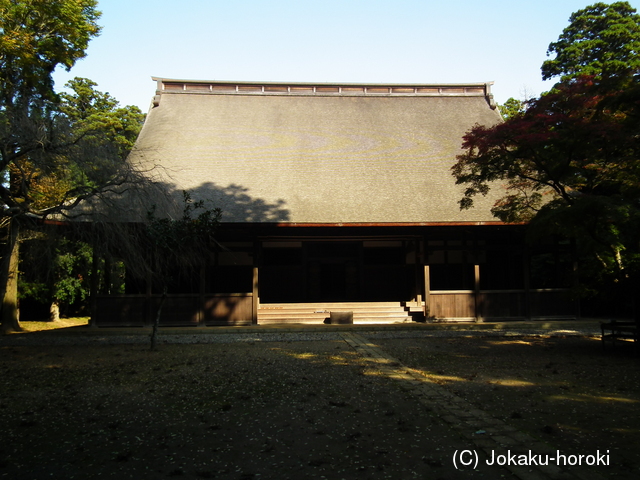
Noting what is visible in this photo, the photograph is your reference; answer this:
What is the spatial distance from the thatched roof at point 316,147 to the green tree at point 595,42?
17.7 feet

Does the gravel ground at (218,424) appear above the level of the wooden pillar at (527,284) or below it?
below

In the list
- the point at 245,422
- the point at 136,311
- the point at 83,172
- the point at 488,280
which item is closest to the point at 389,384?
the point at 245,422

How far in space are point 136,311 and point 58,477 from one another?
39.2ft

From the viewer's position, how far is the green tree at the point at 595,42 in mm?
23031

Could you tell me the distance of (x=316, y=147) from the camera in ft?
64.4

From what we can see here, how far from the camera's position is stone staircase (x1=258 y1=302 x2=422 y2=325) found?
16297 millimetres

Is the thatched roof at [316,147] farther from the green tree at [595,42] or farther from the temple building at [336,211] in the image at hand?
the green tree at [595,42]

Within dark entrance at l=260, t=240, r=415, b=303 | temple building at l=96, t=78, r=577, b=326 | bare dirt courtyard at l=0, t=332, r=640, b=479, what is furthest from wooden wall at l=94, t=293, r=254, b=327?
bare dirt courtyard at l=0, t=332, r=640, b=479

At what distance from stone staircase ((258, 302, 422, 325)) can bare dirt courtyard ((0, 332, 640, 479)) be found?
19.8 ft

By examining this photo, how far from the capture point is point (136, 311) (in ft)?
50.1

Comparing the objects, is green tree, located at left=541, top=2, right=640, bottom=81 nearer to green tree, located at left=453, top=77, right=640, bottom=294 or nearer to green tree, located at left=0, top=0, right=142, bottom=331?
green tree, located at left=453, top=77, right=640, bottom=294

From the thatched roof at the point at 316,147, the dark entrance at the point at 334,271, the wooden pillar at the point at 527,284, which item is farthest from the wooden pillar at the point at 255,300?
the wooden pillar at the point at 527,284

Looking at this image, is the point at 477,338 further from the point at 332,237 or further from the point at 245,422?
the point at 245,422

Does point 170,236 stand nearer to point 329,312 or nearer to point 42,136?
point 42,136
